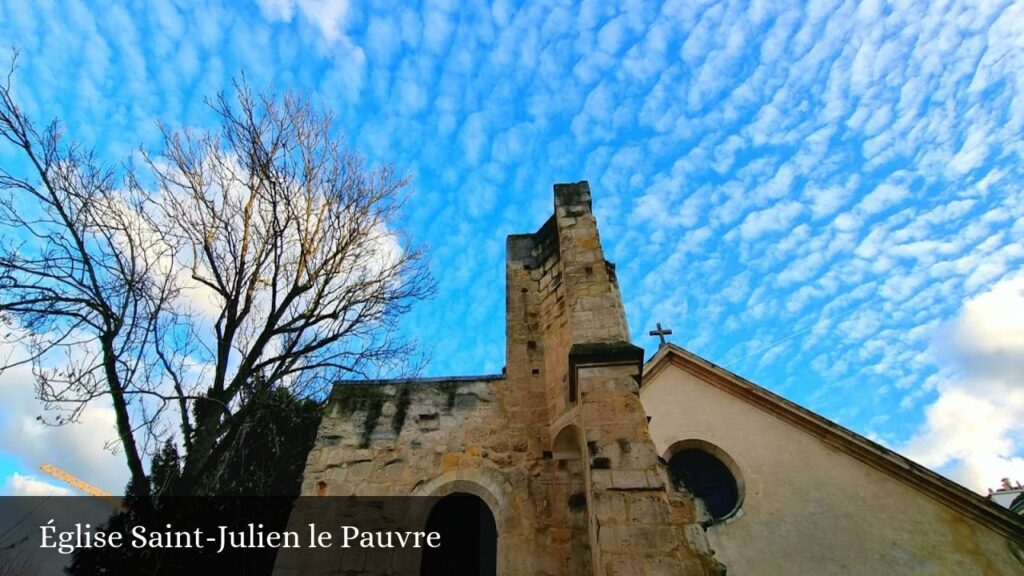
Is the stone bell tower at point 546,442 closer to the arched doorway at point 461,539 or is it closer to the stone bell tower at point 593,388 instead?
the stone bell tower at point 593,388

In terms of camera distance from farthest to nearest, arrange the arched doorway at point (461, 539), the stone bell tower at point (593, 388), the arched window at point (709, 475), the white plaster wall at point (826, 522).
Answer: the arched window at point (709, 475), the white plaster wall at point (826, 522), the arched doorway at point (461, 539), the stone bell tower at point (593, 388)

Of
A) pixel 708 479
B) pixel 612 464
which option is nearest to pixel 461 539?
pixel 612 464

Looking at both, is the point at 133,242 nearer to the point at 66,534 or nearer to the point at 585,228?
the point at 66,534

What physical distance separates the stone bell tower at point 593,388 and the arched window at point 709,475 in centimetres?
355

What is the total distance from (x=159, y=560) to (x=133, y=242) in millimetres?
4216

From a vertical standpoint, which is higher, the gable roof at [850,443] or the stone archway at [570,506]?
the gable roof at [850,443]

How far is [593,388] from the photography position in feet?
13.3

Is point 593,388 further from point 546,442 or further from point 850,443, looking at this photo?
point 850,443

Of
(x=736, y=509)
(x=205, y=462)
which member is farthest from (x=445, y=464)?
(x=736, y=509)

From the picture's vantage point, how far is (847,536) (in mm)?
6730

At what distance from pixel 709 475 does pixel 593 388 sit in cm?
508

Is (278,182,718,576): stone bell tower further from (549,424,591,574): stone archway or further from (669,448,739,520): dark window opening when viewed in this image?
(669,448,739,520): dark window opening

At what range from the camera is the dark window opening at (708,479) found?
293 inches

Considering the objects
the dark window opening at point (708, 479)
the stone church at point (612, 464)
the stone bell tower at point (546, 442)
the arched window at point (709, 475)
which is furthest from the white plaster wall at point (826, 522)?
the stone bell tower at point (546, 442)
